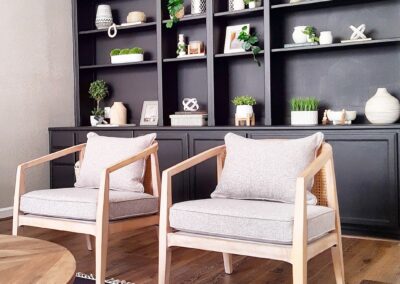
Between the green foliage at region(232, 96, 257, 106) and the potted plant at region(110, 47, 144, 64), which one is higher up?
the potted plant at region(110, 47, 144, 64)

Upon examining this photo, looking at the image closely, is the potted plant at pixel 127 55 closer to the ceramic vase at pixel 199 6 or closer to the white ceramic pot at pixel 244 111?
the ceramic vase at pixel 199 6

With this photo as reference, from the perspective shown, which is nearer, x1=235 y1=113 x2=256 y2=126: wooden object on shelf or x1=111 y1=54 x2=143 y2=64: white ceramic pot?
x1=235 y1=113 x2=256 y2=126: wooden object on shelf

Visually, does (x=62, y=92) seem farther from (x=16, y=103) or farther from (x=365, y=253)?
(x=365, y=253)

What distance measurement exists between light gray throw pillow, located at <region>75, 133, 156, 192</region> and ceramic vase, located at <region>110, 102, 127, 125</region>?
1.68 meters

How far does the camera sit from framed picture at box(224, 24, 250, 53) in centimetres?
402

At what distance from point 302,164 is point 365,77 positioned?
1822 mm

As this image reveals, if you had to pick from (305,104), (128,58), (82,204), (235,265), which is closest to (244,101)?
(305,104)

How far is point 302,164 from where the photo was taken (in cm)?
219

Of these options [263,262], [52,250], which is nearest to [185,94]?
[263,262]

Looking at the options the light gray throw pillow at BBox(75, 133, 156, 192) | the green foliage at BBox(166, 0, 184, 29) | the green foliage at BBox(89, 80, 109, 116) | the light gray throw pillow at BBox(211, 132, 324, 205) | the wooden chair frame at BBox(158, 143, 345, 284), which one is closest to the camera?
the wooden chair frame at BBox(158, 143, 345, 284)

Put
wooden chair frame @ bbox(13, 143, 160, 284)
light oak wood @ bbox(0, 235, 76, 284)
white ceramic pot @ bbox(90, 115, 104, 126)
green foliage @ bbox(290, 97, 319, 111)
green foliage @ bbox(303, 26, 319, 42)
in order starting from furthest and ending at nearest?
white ceramic pot @ bbox(90, 115, 104, 126), green foliage @ bbox(303, 26, 319, 42), green foliage @ bbox(290, 97, 319, 111), wooden chair frame @ bbox(13, 143, 160, 284), light oak wood @ bbox(0, 235, 76, 284)

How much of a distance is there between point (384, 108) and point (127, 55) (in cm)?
230

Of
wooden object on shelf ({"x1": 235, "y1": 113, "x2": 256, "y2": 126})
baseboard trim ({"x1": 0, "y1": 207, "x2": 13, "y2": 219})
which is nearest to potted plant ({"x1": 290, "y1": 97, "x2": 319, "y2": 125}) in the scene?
wooden object on shelf ({"x1": 235, "y1": 113, "x2": 256, "y2": 126})

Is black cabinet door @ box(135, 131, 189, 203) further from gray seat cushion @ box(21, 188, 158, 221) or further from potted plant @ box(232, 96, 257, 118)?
gray seat cushion @ box(21, 188, 158, 221)
